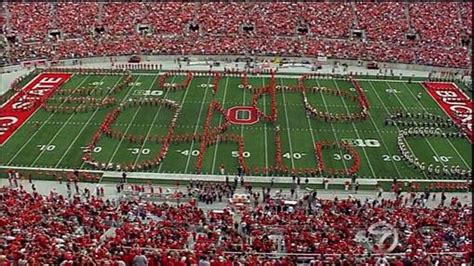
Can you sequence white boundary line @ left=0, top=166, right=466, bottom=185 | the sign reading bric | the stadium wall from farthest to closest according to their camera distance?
the stadium wall
the sign reading bric
white boundary line @ left=0, top=166, right=466, bottom=185

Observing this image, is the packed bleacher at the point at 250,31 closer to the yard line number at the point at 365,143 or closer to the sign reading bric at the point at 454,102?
the sign reading bric at the point at 454,102

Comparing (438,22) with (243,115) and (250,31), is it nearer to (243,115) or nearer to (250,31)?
(250,31)

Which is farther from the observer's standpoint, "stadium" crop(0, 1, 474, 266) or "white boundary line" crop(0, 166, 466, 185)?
"white boundary line" crop(0, 166, 466, 185)

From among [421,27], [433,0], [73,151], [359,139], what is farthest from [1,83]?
[433,0]

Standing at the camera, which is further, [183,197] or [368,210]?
[183,197]

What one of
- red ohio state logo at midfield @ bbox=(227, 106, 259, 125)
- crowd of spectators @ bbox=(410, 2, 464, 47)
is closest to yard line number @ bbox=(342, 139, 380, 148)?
red ohio state logo at midfield @ bbox=(227, 106, 259, 125)

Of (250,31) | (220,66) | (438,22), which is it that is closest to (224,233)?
(220,66)

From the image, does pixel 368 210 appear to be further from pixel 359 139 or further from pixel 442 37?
pixel 442 37

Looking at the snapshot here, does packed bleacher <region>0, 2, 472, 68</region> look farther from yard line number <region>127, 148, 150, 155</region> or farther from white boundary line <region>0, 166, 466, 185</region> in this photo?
white boundary line <region>0, 166, 466, 185</region>
